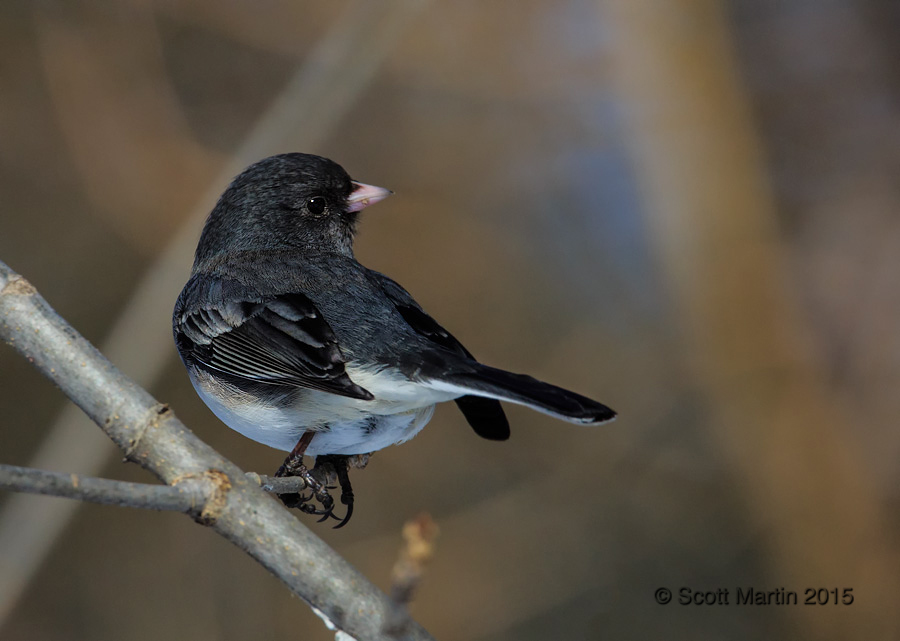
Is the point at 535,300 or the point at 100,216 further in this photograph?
the point at 535,300

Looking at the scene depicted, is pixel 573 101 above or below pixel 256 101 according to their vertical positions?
above

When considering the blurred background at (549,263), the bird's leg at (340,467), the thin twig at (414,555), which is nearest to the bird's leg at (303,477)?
the bird's leg at (340,467)

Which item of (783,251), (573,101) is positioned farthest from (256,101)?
(783,251)

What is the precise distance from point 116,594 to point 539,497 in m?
3.08

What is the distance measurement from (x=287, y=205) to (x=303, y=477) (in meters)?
1.16

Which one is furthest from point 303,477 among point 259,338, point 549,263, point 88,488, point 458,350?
point 549,263

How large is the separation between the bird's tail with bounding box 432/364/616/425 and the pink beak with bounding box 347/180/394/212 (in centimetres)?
108

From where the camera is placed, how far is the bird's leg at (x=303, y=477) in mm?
2387

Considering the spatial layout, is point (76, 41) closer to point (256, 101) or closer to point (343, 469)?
point (256, 101)

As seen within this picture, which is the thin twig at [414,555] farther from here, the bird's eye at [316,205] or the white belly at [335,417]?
the bird's eye at [316,205]

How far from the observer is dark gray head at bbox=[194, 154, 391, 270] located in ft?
10.0

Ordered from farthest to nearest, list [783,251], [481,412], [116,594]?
1. [783,251]
2. [116,594]
3. [481,412]

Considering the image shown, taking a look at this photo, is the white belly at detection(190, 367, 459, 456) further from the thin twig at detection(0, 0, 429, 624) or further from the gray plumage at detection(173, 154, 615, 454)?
the thin twig at detection(0, 0, 429, 624)

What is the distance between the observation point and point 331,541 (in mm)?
5672
